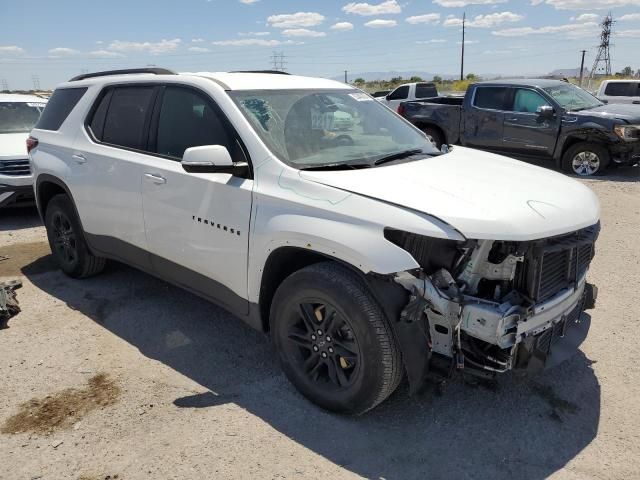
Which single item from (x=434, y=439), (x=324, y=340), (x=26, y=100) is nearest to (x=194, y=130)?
(x=324, y=340)

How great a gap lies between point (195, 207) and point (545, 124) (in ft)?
28.6

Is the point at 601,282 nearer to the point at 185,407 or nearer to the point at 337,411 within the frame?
the point at 337,411

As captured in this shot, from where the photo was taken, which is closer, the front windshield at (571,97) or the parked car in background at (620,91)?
the front windshield at (571,97)

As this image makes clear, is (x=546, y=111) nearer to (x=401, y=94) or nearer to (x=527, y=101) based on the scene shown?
(x=527, y=101)

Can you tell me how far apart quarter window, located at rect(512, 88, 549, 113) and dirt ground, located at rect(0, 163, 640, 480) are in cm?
702

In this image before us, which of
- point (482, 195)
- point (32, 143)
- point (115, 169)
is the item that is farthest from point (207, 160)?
point (32, 143)

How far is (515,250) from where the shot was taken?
8.63ft

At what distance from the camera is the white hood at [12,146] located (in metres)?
7.62

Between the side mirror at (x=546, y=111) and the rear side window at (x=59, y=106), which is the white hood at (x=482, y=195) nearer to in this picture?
the rear side window at (x=59, y=106)

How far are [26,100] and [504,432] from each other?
31.7 ft

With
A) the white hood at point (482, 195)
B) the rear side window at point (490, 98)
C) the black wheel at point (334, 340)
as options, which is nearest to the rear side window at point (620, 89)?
the rear side window at point (490, 98)

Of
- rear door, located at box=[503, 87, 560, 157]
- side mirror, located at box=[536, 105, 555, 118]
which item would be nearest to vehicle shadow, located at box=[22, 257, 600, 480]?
side mirror, located at box=[536, 105, 555, 118]

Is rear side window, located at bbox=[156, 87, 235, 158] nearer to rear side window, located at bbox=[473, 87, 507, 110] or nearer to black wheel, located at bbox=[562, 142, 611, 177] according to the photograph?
black wheel, located at bbox=[562, 142, 611, 177]

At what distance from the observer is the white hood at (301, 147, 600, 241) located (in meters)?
2.55
